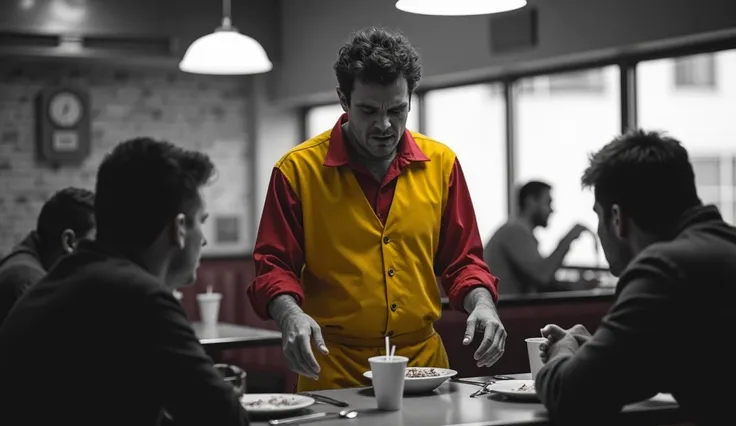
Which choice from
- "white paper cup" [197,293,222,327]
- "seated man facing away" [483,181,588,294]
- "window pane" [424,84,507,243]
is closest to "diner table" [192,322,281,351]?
"white paper cup" [197,293,222,327]

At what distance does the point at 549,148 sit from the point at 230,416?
210 inches

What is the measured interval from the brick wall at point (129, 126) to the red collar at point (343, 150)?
221 inches

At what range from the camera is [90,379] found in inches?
70.0

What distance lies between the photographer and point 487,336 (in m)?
2.39

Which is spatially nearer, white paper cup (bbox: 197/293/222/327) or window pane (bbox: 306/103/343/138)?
white paper cup (bbox: 197/293/222/327)

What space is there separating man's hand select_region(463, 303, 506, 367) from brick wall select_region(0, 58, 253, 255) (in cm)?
604

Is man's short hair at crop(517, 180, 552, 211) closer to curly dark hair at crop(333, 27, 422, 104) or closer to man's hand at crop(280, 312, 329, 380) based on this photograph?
curly dark hair at crop(333, 27, 422, 104)

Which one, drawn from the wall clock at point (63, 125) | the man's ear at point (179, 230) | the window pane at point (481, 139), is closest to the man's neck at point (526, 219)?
the window pane at point (481, 139)

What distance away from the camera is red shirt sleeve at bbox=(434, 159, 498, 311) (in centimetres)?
271

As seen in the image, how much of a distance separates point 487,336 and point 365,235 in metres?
0.44

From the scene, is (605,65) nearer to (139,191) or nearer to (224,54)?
(224,54)

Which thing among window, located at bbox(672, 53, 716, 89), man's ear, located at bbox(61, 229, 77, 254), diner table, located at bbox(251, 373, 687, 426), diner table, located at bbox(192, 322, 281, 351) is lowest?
diner table, located at bbox(192, 322, 281, 351)

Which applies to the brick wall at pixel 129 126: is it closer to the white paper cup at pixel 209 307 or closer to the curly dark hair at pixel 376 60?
the white paper cup at pixel 209 307

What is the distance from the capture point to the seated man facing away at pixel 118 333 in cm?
178
